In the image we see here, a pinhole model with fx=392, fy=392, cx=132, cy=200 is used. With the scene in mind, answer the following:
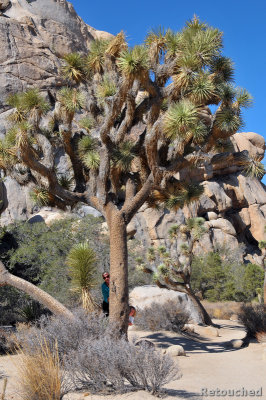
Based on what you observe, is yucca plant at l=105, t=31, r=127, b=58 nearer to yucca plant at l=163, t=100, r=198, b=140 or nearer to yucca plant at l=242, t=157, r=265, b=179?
yucca plant at l=163, t=100, r=198, b=140

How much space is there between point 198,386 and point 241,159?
15.8 ft

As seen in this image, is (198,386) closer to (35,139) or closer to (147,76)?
(147,76)

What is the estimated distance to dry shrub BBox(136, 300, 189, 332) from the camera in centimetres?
1251

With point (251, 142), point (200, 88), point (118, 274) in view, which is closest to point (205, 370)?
point (118, 274)

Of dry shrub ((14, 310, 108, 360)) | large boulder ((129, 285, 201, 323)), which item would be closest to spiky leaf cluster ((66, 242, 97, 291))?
dry shrub ((14, 310, 108, 360))

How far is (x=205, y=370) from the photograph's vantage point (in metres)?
7.50

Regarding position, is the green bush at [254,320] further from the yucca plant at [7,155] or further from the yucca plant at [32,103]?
the yucca plant at [32,103]

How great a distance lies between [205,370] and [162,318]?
509 centimetres

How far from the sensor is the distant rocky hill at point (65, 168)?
3269 cm

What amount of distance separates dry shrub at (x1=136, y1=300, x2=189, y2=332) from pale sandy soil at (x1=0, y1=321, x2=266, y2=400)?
0.34 meters

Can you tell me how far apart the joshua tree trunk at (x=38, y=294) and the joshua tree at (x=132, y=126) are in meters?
1.01

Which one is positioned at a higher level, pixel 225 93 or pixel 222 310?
pixel 225 93

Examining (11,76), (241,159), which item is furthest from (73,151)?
(11,76)

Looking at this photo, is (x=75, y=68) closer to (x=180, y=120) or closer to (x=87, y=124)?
(x=87, y=124)
